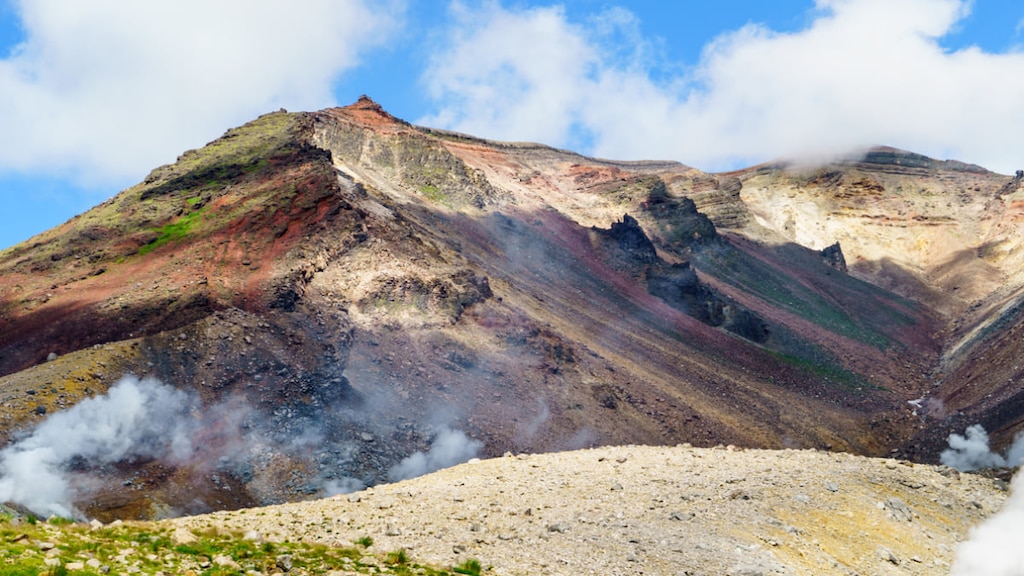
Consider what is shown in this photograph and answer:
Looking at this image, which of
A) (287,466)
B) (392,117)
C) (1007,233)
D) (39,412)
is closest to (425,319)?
(287,466)

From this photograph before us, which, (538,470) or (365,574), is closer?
(365,574)

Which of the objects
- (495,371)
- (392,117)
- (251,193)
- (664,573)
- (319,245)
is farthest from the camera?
(392,117)

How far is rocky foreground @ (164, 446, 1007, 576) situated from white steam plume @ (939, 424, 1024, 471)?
41.3ft

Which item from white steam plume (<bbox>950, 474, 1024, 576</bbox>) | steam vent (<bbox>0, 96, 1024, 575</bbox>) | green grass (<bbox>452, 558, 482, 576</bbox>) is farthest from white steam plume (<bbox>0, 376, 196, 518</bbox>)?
white steam plume (<bbox>950, 474, 1024, 576</bbox>)

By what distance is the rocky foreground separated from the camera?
24.8 meters

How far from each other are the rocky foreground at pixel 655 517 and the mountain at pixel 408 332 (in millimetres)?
7983

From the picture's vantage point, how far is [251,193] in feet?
198

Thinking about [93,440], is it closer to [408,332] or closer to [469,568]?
[408,332]

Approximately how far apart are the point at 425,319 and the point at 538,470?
19052 mm

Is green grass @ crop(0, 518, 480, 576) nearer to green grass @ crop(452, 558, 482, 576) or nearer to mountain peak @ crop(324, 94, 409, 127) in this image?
green grass @ crop(452, 558, 482, 576)

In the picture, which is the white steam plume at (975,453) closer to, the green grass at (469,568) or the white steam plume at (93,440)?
the green grass at (469,568)

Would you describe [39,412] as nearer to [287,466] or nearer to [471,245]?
[287,466]

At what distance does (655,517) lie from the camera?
2852cm

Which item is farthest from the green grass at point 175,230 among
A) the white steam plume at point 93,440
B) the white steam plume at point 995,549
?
Result: the white steam plume at point 995,549
